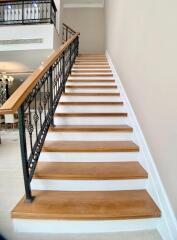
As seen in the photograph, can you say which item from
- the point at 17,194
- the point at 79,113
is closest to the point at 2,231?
the point at 17,194

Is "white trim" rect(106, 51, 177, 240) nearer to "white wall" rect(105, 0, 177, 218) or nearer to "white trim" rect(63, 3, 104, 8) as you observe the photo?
"white wall" rect(105, 0, 177, 218)

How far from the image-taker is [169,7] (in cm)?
196

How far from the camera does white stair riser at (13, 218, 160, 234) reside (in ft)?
6.69

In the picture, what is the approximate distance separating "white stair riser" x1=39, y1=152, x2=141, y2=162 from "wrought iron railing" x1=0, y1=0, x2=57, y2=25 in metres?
4.72

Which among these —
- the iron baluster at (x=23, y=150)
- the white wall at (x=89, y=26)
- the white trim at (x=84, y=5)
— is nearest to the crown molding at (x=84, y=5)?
the white trim at (x=84, y=5)

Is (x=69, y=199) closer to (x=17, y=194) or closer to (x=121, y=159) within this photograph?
(x=121, y=159)

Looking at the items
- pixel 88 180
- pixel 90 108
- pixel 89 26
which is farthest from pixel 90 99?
pixel 89 26

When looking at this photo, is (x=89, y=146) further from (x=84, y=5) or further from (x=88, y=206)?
(x=84, y=5)

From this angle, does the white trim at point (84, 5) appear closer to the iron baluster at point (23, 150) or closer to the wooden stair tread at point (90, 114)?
the wooden stair tread at point (90, 114)

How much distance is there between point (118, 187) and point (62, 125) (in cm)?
129

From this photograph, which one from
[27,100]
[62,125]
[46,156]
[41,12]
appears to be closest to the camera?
[27,100]

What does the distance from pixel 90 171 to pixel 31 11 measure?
21.0 feet

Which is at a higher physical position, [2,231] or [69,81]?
[69,81]

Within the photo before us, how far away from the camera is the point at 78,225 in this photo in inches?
80.5
